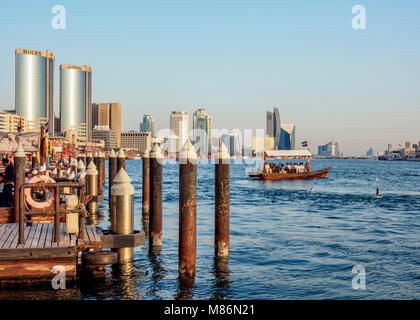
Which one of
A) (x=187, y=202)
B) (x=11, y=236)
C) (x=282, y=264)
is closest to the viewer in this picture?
(x=187, y=202)

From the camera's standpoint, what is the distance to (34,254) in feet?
35.4

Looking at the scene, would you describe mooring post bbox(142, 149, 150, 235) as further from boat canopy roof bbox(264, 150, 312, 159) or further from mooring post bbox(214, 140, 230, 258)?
boat canopy roof bbox(264, 150, 312, 159)

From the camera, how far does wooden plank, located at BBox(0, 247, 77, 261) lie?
35.1ft

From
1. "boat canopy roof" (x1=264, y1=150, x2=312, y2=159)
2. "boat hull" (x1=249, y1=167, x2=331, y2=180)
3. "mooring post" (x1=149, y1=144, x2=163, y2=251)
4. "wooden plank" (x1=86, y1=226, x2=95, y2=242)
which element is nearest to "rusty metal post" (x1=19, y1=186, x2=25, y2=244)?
"wooden plank" (x1=86, y1=226, x2=95, y2=242)

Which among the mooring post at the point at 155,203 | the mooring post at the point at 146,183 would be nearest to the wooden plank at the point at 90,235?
the mooring post at the point at 155,203

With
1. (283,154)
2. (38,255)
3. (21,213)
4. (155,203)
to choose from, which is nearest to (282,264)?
(155,203)

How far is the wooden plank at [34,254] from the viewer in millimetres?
Answer: 10711

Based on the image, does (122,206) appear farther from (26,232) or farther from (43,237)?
(26,232)

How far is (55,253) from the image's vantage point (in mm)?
10914

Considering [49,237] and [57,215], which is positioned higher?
[57,215]

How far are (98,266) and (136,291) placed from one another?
124 cm

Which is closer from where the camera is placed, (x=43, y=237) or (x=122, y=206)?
(x=43, y=237)

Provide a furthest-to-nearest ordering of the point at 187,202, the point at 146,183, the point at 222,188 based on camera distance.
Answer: the point at 146,183 < the point at 222,188 < the point at 187,202

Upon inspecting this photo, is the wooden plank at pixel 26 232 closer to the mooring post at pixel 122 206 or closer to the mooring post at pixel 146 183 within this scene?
the mooring post at pixel 122 206
